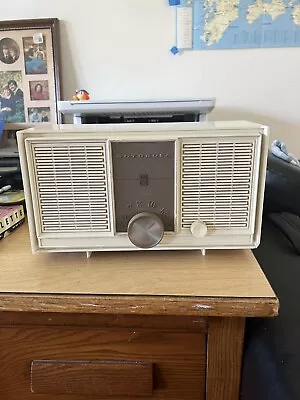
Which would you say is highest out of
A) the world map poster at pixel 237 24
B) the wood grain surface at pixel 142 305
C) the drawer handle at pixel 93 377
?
the world map poster at pixel 237 24

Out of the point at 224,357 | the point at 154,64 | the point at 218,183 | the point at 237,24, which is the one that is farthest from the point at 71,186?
the point at 237,24

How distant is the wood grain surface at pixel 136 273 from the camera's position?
0.46m

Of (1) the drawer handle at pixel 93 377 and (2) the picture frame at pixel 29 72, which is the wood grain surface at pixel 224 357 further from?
(2) the picture frame at pixel 29 72

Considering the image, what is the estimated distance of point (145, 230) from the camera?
0.51 metres

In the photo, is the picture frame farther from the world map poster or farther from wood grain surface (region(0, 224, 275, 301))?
wood grain surface (region(0, 224, 275, 301))

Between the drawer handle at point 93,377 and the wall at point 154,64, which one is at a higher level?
the wall at point 154,64

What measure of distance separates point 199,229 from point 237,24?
0.76 meters

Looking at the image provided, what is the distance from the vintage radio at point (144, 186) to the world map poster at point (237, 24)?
2.09ft

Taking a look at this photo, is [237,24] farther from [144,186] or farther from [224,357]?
[224,357]

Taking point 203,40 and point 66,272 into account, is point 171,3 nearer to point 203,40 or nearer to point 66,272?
point 203,40

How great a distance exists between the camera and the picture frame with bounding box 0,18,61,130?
3.50 ft

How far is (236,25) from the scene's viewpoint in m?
1.04

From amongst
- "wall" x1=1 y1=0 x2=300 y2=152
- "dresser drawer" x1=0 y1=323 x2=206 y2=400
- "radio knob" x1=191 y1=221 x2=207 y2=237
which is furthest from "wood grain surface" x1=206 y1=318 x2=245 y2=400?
"wall" x1=1 y1=0 x2=300 y2=152

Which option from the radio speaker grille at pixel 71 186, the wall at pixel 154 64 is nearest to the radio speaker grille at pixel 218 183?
the radio speaker grille at pixel 71 186
